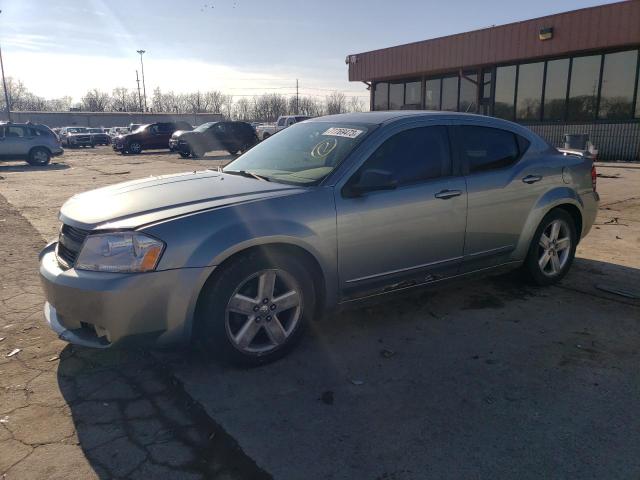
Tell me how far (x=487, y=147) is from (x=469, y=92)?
67.6 feet

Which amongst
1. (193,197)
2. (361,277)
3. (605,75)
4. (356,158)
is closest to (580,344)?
(361,277)

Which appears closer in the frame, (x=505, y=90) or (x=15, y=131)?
(x=15, y=131)

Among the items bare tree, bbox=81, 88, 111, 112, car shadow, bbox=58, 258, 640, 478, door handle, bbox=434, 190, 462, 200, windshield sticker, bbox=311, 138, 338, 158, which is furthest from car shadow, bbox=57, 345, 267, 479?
bare tree, bbox=81, 88, 111, 112

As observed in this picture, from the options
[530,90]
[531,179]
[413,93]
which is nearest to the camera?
[531,179]

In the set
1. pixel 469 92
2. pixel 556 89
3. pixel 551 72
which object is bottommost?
pixel 556 89

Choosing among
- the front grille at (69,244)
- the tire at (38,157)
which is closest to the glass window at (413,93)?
the tire at (38,157)

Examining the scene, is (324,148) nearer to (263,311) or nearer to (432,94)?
(263,311)

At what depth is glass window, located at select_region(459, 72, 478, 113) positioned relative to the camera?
2281 cm

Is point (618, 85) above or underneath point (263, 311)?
above

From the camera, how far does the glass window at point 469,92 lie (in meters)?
22.8

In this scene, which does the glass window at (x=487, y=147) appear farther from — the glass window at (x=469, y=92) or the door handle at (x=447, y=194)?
the glass window at (x=469, y=92)

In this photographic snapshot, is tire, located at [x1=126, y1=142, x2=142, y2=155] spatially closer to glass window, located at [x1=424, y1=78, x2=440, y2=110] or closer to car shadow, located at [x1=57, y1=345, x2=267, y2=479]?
glass window, located at [x1=424, y1=78, x2=440, y2=110]

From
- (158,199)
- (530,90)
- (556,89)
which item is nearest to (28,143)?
(158,199)

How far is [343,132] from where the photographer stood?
4.01 m
